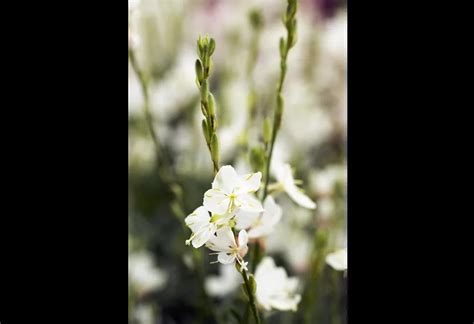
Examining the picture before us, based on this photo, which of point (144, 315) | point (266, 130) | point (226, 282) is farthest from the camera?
point (144, 315)

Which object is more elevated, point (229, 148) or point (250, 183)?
point (229, 148)

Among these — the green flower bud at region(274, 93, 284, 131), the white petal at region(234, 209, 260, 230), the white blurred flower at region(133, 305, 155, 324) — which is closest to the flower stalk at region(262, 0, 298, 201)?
the green flower bud at region(274, 93, 284, 131)

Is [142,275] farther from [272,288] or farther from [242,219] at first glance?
[242,219]

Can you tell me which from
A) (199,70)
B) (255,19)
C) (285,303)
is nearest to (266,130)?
(199,70)

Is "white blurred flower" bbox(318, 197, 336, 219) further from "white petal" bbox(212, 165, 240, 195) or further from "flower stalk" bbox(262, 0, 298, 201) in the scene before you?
"white petal" bbox(212, 165, 240, 195)
